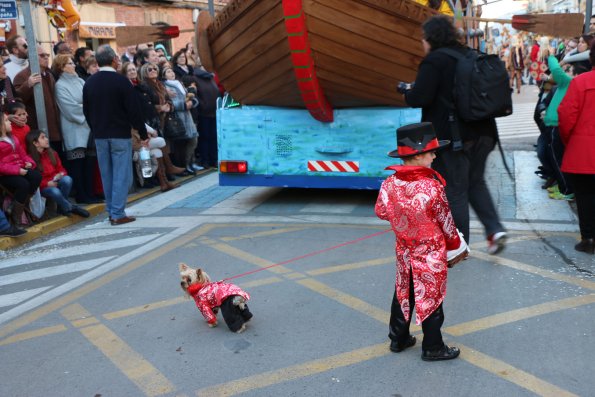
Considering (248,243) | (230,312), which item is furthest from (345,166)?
(230,312)

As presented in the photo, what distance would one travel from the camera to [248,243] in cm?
668

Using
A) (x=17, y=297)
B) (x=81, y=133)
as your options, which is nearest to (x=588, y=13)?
(x=81, y=133)

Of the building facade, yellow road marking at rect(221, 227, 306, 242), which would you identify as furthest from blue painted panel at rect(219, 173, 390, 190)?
the building facade

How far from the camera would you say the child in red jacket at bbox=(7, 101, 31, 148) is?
7.65 meters

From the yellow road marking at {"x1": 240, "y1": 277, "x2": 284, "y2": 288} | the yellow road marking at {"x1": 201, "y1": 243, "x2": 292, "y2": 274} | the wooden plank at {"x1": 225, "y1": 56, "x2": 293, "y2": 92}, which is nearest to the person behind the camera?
the yellow road marking at {"x1": 240, "y1": 277, "x2": 284, "y2": 288}

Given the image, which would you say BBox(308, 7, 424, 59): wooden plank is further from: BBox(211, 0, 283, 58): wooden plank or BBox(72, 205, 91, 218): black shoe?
BBox(72, 205, 91, 218): black shoe

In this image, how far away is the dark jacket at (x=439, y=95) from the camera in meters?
5.16

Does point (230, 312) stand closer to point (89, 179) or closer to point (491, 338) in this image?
point (491, 338)

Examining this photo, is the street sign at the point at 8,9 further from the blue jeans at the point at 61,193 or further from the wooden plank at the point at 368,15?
the wooden plank at the point at 368,15

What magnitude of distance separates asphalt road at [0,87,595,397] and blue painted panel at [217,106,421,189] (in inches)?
27.4

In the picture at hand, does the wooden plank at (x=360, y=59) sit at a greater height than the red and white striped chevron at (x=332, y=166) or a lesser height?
greater

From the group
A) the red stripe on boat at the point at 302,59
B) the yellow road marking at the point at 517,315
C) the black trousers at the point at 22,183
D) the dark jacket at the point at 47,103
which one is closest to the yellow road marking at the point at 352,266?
the yellow road marking at the point at 517,315

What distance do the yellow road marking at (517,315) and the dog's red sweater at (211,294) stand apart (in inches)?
52.9

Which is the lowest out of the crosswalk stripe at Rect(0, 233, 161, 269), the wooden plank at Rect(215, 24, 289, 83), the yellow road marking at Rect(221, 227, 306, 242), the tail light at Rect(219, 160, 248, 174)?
the crosswalk stripe at Rect(0, 233, 161, 269)
